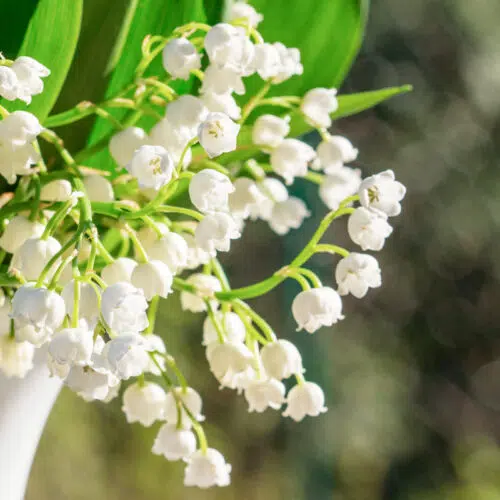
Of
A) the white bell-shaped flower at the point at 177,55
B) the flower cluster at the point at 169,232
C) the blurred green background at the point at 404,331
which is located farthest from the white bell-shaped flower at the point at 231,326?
the blurred green background at the point at 404,331

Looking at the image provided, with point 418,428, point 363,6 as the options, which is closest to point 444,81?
point 418,428

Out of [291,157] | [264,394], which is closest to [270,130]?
[291,157]

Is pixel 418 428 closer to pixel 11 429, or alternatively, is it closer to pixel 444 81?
pixel 444 81

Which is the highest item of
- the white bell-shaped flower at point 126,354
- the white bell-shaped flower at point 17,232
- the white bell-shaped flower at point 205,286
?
the white bell-shaped flower at point 126,354

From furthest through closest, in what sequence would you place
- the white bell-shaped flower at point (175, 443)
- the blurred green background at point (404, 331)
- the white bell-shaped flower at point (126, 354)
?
the blurred green background at point (404, 331) < the white bell-shaped flower at point (175, 443) < the white bell-shaped flower at point (126, 354)

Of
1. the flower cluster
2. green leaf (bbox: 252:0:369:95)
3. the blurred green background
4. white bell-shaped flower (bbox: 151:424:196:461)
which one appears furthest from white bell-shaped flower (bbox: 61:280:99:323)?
the blurred green background

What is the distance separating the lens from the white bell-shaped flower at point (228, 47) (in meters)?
0.32

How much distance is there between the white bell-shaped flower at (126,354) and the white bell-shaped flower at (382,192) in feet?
0.30

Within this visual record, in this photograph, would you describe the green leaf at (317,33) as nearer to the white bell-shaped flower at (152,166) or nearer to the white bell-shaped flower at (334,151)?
the white bell-shaped flower at (334,151)

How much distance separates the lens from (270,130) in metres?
0.38

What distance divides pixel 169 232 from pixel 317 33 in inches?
7.2

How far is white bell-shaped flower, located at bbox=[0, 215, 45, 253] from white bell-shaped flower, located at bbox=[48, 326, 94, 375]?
0.24 ft

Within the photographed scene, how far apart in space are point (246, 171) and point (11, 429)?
167 millimetres

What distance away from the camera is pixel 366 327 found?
7.64 feet
